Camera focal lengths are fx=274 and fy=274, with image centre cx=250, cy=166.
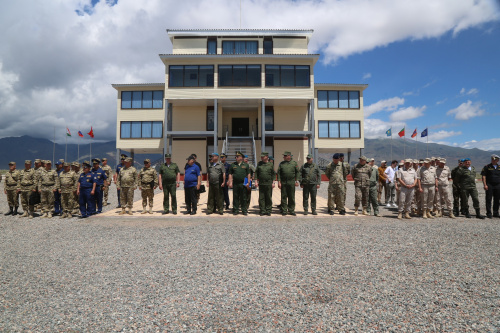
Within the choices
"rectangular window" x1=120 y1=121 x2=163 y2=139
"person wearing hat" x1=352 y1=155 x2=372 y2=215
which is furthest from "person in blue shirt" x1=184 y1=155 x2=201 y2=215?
"rectangular window" x1=120 y1=121 x2=163 y2=139

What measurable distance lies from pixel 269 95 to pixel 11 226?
17.7 metres

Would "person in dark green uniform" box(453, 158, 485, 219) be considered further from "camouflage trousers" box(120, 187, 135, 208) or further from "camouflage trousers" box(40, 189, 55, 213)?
A: "camouflage trousers" box(40, 189, 55, 213)

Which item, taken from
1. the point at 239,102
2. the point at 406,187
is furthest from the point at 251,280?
the point at 239,102

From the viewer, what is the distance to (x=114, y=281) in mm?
3826

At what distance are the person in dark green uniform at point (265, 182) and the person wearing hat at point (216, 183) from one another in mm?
1184

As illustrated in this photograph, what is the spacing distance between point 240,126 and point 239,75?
4913mm

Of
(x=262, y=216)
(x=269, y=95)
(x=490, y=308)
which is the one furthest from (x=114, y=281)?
(x=269, y=95)

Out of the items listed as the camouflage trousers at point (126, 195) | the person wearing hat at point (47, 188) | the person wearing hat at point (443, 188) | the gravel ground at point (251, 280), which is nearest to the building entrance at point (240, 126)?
the camouflage trousers at point (126, 195)

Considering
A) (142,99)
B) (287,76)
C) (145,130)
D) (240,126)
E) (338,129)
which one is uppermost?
(287,76)

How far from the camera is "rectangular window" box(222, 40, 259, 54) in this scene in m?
24.9

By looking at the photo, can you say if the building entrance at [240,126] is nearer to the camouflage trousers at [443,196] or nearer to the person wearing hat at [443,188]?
the person wearing hat at [443,188]

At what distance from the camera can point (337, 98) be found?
25.1 m

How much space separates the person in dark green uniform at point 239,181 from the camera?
8906mm

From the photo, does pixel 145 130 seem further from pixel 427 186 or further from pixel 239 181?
pixel 427 186
